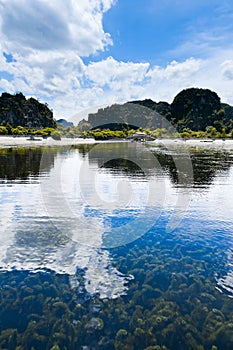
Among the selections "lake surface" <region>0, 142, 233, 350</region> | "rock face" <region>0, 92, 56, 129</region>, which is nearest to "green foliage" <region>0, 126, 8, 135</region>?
"rock face" <region>0, 92, 56, 129</region>

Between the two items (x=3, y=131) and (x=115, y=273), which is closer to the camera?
(x=115, y=273)

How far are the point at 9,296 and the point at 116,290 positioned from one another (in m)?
3.11

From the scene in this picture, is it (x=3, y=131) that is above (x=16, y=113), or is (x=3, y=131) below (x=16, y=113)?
below

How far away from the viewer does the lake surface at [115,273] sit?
6.32 metres

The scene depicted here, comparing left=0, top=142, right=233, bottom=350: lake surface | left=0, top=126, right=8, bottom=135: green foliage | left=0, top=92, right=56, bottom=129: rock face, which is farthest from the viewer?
left=0, top=92, right=56, bottom=129: rock face

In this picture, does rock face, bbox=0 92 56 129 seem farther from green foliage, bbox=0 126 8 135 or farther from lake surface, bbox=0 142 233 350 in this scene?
lake surface, bbox=0 142 233 350

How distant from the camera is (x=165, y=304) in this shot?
7.37 metres

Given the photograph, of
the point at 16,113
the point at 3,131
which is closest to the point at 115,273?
the point at 3,131

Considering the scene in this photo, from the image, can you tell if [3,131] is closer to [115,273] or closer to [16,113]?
[16,113]

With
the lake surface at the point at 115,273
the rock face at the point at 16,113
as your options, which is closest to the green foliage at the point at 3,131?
the rock face at the point at 16,113

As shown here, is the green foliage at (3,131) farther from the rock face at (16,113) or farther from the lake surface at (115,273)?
the lake surface at (115,273)

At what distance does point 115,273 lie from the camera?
8812mm

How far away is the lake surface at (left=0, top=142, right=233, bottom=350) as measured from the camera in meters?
6.32

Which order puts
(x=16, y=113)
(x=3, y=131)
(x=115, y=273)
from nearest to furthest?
(x=115, y=273)
(x=3, y=131)
(x=16, y=113)
